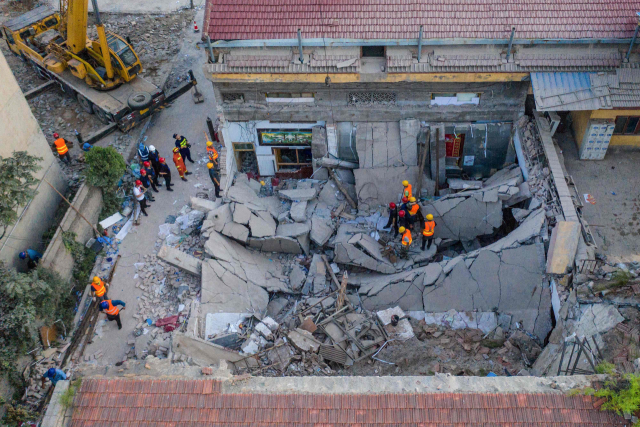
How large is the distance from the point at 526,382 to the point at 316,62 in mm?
12018

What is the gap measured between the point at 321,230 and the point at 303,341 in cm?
482

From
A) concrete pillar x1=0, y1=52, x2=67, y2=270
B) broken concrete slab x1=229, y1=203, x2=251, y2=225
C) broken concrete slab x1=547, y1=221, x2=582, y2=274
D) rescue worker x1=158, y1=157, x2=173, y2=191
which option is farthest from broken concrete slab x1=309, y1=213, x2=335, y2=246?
concrete pillar x1=0, y1=52, x2=67, y2=270

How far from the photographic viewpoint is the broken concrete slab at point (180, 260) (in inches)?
640

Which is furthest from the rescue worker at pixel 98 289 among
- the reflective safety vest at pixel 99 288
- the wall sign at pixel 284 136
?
the wall sign at pixel 284 136

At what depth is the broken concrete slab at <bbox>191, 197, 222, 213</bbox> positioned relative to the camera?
18.6 m

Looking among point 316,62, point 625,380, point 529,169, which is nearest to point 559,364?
point 625,380

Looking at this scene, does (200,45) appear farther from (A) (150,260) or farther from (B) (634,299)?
(B) (634,299)

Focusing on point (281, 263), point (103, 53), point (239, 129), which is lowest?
point (281, 263)

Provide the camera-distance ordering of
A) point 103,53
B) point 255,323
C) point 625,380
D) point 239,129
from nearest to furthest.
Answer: point 625,380, point 255,323, point 239,129, point 103,53

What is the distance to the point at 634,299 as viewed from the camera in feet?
43.0

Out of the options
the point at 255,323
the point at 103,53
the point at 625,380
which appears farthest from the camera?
the point at 103,53

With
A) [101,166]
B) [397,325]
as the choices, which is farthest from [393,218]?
[101,166]

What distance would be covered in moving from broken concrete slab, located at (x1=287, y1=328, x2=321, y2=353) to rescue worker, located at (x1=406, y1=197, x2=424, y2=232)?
17.8 feet

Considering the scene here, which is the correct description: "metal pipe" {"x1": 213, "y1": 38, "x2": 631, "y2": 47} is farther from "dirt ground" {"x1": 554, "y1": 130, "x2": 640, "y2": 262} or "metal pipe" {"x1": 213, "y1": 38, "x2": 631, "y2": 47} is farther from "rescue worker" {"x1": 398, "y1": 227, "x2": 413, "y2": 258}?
"rescue worker" {"x1": 398, "y1": 227, "x2": 413, "y2": 258}
